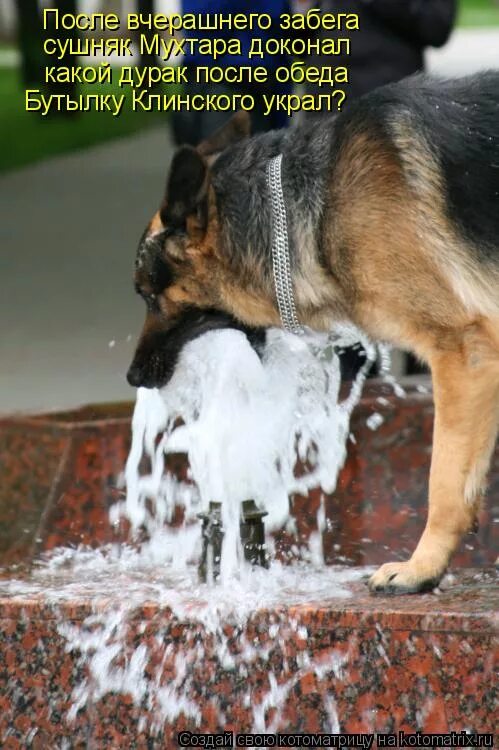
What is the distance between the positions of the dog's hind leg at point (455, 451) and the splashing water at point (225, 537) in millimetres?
221

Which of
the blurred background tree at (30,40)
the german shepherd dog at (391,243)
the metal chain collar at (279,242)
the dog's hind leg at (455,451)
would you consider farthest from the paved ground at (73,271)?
the blurred background tree at (30,40)

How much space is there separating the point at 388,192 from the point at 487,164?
0.28 metres

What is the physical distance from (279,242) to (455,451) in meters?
0.79

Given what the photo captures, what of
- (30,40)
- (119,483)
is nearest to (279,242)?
(119,483)

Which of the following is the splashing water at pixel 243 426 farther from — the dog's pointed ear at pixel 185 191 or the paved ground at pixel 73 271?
the paved ground at pixel 73 271

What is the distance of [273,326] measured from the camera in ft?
13.8

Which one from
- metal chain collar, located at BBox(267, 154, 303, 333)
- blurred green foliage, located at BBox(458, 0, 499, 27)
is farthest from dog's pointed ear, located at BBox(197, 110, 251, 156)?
blurred green foliage, located at BBox(458, 0, 499, 27)

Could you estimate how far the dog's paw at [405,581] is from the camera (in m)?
3.85

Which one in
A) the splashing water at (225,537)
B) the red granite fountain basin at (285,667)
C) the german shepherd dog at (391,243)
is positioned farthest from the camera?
the german shepherd dog at (391,243)

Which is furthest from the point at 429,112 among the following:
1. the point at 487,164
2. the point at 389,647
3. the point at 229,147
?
the point at 389,647

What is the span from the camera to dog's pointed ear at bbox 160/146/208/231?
146 inches

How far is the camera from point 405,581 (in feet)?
→ 12.7

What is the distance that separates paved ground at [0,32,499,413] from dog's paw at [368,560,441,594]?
5.14 ft

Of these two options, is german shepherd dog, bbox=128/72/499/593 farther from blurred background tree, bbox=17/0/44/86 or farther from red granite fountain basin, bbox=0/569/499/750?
blurred background tree, bbox=17/0/44/86
